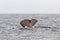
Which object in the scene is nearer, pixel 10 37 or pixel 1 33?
pixel 10 37

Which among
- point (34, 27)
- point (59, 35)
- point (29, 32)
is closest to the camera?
point (59, 35)

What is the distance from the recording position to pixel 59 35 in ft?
25.6

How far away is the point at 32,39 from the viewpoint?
7.26 m

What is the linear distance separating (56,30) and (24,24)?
1365 millimetres

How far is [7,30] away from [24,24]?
1007 millimetres

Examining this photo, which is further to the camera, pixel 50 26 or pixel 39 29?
pixel 50 26

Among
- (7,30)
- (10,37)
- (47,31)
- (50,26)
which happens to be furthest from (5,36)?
(50,26)

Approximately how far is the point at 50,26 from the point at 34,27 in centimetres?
66

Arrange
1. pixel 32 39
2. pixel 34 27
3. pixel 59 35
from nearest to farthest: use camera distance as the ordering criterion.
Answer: pixel 32 39 < pixel 59 35 < pixel 34 27

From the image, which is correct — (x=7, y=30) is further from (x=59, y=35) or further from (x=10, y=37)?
(x=59, y=35)

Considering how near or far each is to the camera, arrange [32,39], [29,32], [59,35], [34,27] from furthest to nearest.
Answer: [34,27] < [29,32] < [59,35] < [32,39]

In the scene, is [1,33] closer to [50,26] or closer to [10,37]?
[10,37]

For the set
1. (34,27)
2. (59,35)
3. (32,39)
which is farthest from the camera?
(34,27)

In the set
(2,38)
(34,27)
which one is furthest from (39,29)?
(2,38)
